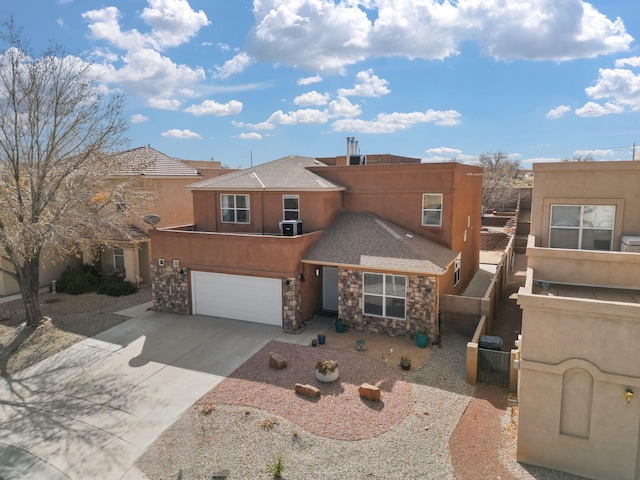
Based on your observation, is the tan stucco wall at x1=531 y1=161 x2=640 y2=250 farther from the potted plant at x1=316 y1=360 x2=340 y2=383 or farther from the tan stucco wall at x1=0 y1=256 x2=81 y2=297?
the tan stucco wall at x1=0 y1=256 x2=81 y2=297

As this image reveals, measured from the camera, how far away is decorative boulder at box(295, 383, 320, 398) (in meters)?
11.2

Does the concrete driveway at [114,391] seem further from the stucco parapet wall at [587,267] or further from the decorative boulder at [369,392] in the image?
the stucco parapet wall at [587,267]

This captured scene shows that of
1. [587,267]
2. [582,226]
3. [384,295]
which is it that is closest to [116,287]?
[384,295]

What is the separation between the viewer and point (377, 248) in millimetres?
16219

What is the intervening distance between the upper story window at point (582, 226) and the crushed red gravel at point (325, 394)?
717 centimetres

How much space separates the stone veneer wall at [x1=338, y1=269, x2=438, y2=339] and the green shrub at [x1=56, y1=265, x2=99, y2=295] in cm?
1464

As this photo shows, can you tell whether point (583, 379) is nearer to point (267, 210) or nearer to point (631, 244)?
point (631, 244)

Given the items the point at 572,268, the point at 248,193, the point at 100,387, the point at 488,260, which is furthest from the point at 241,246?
the point at 488,260

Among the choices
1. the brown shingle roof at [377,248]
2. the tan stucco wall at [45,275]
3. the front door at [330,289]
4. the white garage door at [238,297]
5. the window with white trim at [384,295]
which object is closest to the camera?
the brown shingle roof at [377,248]

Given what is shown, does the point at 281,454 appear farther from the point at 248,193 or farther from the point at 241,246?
the point at 248,193

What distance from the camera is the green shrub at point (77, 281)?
22375 mm

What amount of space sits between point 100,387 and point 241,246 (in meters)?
6.91

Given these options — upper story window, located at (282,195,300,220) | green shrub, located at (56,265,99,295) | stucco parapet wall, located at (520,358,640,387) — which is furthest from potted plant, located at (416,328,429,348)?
green shrub, located at (56,265,99,295)

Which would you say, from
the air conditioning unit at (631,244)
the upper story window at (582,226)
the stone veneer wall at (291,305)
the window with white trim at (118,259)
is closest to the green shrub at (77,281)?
the window with white trim at (118,259)
